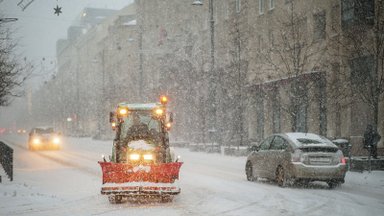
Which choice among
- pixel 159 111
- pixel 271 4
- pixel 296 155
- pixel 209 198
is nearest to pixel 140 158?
pixel 159 111

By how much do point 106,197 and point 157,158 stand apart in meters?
1.81

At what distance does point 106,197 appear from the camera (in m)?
14.4

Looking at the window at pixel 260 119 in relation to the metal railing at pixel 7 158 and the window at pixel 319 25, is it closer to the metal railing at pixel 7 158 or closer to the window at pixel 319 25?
the window at pixel 319 25

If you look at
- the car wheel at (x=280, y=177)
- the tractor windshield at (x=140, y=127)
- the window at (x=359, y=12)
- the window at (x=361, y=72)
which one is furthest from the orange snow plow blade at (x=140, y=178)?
the window at (x=359, y=12)

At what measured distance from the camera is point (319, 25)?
3578 centimetres

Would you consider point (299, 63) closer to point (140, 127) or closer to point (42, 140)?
point (42, 140)

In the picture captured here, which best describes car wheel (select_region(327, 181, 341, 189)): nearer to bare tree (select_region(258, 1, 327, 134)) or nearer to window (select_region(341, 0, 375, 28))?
window (select_region(341, 0, 375, 28))

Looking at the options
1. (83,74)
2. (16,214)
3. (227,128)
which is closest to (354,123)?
(227,128)

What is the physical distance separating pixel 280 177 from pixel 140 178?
4.93 m

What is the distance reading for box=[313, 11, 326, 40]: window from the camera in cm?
3538

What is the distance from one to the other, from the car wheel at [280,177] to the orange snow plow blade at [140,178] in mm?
4164

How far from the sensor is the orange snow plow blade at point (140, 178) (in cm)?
1276

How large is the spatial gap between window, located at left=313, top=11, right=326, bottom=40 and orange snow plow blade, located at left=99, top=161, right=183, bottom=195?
2445 cm

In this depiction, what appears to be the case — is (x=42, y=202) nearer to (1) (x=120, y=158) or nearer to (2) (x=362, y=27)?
(1) (x=120, y=158)
